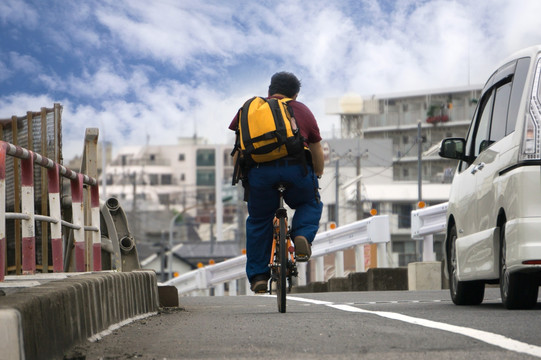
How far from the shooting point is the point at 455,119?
98.4m

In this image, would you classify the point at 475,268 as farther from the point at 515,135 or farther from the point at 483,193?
the point at 515,135

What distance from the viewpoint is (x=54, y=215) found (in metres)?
8.44

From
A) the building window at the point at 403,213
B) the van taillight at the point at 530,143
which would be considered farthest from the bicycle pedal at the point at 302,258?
the building window at the point at 403,213

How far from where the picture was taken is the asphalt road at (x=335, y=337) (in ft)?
16.4

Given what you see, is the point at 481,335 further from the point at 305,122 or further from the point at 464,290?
the point at 464,290

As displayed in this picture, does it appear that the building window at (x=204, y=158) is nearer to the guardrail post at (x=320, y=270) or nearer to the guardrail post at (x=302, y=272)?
the guardrail post at (x=302, y=272)

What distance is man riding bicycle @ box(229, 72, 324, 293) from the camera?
27.9ft

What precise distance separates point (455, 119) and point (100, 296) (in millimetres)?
93777

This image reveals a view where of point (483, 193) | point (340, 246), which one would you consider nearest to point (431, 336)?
point (483, 193)

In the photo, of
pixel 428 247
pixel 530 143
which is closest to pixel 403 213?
pixel 428 247

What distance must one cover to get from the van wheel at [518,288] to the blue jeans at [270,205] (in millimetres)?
1532

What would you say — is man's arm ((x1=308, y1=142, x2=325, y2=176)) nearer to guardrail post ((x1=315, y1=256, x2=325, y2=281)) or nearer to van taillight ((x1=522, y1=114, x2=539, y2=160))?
van taillight ((x1=522, y1=114, x2=539, y2=160))

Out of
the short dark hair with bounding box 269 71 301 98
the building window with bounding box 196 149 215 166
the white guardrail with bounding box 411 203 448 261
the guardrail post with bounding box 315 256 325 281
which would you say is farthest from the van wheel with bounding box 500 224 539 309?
the building window with bounding box 196 149 215 166

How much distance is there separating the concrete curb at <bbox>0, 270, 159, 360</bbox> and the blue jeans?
1.21m
